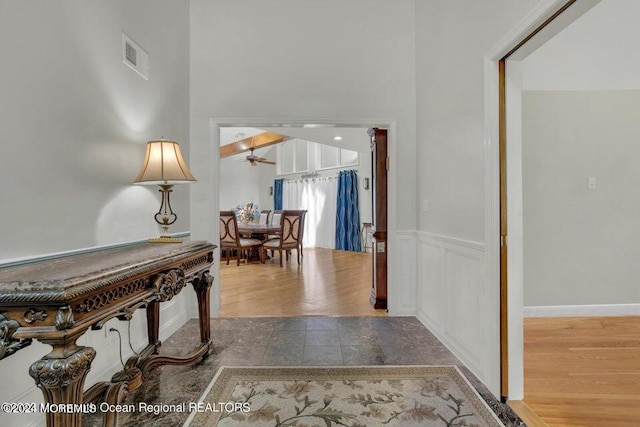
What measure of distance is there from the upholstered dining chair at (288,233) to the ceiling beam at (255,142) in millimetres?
2979

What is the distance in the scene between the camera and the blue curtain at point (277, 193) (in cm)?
977

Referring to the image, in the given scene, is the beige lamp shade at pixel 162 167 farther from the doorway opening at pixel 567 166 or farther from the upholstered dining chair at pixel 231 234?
the upholstered dining chair at pixel 231 234

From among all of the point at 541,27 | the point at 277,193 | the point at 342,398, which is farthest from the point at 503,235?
the point at 277,193

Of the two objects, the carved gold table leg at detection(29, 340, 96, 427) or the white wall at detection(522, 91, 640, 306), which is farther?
the white wall at detection(522, 91, 640, 306)

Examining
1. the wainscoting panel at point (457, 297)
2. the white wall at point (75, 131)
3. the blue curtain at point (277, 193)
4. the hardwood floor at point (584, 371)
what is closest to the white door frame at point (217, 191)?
the wainscoting panel at point (457, 297)

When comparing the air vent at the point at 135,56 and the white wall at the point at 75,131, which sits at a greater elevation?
the air vent at the point at 135,56

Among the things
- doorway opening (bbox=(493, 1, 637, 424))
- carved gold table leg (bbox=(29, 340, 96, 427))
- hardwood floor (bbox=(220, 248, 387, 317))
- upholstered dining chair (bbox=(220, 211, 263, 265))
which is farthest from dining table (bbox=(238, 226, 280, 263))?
carved gold table leg (bbox=(29, 340, 96, 427))

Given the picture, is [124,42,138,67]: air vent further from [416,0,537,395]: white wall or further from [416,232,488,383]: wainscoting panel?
[416,232,488,383]: wainscoting panel

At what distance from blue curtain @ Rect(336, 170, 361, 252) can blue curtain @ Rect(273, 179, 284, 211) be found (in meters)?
2.61

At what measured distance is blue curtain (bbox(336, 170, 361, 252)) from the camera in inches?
297

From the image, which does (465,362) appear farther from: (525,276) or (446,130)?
(446,130)

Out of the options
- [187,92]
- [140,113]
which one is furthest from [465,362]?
[187,92]

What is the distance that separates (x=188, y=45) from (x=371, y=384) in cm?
333

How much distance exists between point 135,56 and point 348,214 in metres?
6.00
